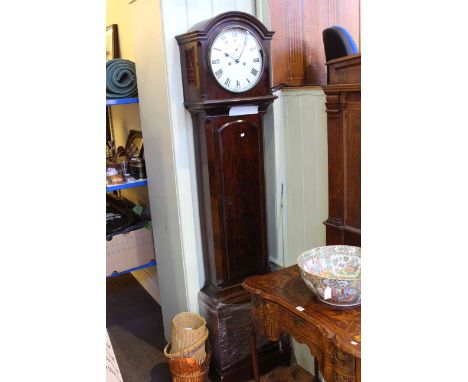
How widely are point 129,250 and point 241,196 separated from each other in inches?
36.2

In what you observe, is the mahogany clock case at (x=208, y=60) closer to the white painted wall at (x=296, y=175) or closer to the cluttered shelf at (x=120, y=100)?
the white painted wall at (x=296, y=175)

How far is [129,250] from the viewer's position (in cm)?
277

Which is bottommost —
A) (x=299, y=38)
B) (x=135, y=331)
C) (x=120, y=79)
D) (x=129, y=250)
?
(x=135, y=331)

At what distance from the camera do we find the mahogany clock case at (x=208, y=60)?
1968 millimetres

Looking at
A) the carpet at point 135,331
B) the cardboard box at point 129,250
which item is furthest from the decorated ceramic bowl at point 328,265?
the cardboard box at point 129,250

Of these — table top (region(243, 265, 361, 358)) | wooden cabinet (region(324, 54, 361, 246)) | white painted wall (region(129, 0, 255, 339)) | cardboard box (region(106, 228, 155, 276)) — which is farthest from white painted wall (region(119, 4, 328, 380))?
table top (region(243, 265, 361, 358))

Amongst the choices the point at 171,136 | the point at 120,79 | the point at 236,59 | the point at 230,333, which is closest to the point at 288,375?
the point at 230,333

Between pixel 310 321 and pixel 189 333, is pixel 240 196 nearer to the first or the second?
pixel 189 333

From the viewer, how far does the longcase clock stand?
2025 millimetres

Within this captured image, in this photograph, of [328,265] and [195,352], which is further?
[195,352]

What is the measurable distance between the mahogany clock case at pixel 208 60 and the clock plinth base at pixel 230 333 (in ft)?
3.17
